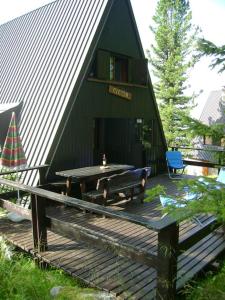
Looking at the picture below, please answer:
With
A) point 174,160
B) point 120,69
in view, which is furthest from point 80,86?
point 174,160

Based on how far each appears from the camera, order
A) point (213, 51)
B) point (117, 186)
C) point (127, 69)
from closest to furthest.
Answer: point (213, 51) < point (117, 186) < point (127, 69)

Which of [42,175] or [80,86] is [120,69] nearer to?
[80,86]

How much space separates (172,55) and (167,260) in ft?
76.4

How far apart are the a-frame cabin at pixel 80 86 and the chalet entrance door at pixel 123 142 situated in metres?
0.04

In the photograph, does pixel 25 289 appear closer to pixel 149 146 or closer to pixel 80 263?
pixel 80 263

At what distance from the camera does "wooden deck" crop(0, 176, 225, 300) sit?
4.15m

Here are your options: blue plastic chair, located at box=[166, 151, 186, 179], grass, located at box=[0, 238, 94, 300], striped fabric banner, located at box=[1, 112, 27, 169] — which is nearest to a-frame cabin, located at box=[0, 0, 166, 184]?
blue plastic chair, located at box=[166, 151, 186, 179]

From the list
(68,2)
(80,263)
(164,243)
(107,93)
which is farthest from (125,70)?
(164,243)

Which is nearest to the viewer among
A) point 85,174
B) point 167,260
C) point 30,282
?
point 167,260

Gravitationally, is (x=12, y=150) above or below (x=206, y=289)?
above

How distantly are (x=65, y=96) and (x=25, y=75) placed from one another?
7.92 ft

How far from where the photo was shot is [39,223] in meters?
5.08

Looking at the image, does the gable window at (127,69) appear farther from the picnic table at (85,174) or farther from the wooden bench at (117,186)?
the wooden bench at (117,186)

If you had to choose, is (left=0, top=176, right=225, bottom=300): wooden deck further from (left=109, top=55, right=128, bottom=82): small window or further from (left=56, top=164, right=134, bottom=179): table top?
(left=109, top=55, right=128, bottom=82): small window
